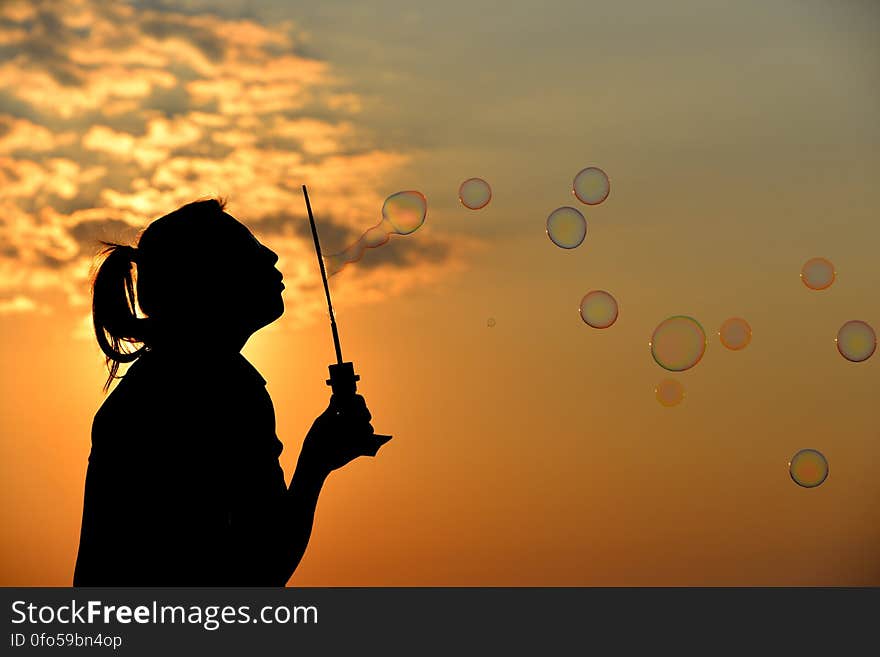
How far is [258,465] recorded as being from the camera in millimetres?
3686

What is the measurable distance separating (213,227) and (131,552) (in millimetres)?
1079

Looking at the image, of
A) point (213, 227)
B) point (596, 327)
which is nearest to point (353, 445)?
point (213, 227)

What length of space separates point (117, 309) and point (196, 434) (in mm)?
619

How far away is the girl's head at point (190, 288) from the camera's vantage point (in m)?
3.84

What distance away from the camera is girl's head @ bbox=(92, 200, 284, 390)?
12.6ft

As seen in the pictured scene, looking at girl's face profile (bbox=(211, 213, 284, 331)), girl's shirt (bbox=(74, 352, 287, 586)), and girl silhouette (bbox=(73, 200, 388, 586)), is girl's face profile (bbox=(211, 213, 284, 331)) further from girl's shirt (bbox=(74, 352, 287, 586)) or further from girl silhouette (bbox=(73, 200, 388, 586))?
girl's shirt (bbox=(74, 352, 287, 586))

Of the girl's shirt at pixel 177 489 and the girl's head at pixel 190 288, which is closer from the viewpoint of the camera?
the girl's shirt at pixel 177 489

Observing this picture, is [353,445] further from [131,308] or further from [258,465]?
[131,308]

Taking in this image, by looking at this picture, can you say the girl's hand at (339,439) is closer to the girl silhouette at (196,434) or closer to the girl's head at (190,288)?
the girl silhouette at (196,434)

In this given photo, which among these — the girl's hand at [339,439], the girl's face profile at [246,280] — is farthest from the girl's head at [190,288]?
the girl's hand at [339,439]

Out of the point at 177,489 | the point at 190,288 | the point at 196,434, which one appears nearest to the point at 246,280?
the point at 190,288

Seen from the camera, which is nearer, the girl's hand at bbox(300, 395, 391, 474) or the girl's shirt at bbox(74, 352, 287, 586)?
the girl's shirt at bbox(74, 352, 287, 586)

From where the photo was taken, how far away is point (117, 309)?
3.98m

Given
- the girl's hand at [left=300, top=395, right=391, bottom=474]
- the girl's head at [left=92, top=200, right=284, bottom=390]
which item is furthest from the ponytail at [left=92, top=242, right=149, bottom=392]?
the girl's hand at [left=300, top=395, right=391, bottom=474]
